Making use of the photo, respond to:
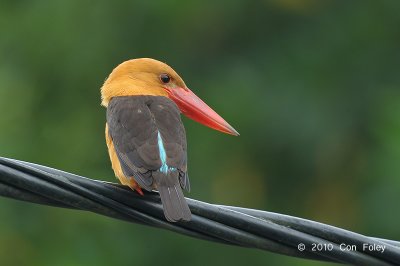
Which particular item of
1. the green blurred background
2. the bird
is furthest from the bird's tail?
the green blurred background

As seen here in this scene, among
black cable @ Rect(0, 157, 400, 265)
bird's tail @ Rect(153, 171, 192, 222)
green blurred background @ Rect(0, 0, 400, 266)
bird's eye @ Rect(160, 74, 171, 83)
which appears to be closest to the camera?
black cable @ Rect(0, 157, 400, 265)

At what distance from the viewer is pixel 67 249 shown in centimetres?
954

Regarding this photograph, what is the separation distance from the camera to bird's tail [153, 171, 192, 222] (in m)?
4.56

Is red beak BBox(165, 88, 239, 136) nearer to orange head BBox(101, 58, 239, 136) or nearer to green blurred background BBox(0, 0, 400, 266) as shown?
orange head BBox(101, 58, 239, 136)

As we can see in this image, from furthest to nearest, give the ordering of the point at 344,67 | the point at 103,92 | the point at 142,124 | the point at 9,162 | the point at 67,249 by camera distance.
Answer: the point at 344,67 < the point at 67,249 < the point at 103,92 < the point at 142,124 < the point at 9,162

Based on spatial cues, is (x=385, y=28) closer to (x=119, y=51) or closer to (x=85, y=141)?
(x=119, y=51)

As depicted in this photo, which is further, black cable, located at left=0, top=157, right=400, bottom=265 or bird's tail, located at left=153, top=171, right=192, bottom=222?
bird's tail, located at left=153, top=171, right=192, bottom=222

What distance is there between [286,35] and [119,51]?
2.15 metres

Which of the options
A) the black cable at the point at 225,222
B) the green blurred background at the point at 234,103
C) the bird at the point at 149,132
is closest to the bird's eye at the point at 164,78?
the bird at the point at 149,132

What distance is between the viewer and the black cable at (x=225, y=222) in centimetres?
436

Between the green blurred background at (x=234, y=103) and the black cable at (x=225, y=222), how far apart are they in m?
5.34

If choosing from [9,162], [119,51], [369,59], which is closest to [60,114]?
[119,51]

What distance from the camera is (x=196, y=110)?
7.19 m

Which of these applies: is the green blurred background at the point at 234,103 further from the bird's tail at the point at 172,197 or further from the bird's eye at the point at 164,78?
the bird's tail at the point at 172,197
